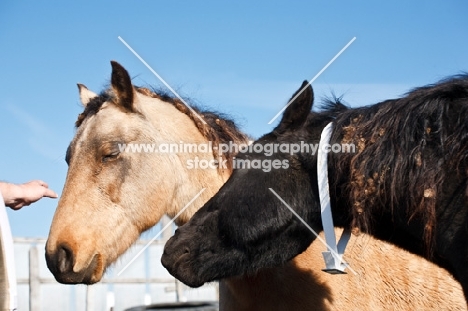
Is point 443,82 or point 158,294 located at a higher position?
point 443,82

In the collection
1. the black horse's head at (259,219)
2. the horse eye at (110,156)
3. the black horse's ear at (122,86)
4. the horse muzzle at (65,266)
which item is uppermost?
the black horse's ear at (122,86)

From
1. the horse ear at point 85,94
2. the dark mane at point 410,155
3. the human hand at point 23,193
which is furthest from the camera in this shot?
the horse ear at point 85,94

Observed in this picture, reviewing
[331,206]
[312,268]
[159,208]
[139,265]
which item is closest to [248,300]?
[312,268]

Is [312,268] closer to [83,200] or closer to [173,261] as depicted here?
[173,261]

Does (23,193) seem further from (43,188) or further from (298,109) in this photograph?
(298,109)

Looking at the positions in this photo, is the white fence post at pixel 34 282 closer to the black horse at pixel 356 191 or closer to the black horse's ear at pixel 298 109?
the black horse at pixel 356 191

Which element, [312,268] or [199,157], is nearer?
[312,268]

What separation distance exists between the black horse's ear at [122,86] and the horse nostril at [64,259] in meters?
1.15

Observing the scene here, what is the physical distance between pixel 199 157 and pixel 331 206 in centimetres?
157

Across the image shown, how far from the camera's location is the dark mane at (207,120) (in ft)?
16.9

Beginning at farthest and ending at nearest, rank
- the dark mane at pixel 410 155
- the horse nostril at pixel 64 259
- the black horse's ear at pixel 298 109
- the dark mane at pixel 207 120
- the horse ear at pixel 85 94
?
1. the horse ear at pixel 85 94
2. the dark mane at pixel 207 120
3. the horse nostril at pixel 64 259
4. the black horse's ear at pixel 298 109
5. the dark mane at pixel 410 155

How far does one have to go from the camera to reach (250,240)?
385cm

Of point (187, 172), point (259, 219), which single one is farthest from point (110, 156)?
point (259, 219)

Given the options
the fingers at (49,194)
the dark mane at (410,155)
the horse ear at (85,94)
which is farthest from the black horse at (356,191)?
the horse ear at (85,94)
